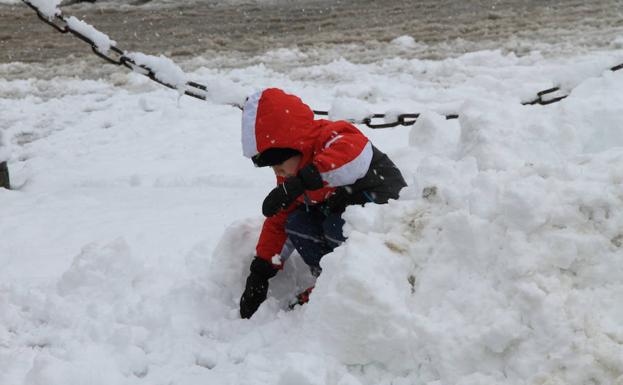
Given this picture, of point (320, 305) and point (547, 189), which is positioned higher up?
point (547, 189)

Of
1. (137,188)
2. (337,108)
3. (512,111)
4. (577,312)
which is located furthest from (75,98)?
(577,312)

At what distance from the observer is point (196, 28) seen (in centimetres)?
1058

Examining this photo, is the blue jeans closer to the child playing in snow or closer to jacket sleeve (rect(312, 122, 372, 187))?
the child playing in snow

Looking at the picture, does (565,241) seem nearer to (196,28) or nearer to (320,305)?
(320,305)

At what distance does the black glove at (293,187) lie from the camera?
2904 mm

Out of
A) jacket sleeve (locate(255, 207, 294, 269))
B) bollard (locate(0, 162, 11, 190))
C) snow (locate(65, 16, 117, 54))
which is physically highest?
snow (locate(65, 16, 117, 54))

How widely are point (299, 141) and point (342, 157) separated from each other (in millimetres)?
200

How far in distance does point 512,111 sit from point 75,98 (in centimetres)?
527

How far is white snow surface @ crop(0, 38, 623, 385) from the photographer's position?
209 centimetres

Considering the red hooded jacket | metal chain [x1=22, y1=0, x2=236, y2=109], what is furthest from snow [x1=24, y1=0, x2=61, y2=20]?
the red hooded jacket

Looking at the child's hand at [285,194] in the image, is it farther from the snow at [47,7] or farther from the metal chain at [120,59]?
the snow at [47,7]

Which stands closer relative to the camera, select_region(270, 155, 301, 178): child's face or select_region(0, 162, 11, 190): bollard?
select_region(270, 155, 301, 178): child's face

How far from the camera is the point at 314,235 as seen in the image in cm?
316

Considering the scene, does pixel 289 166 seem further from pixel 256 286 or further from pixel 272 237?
pixel 256 286
